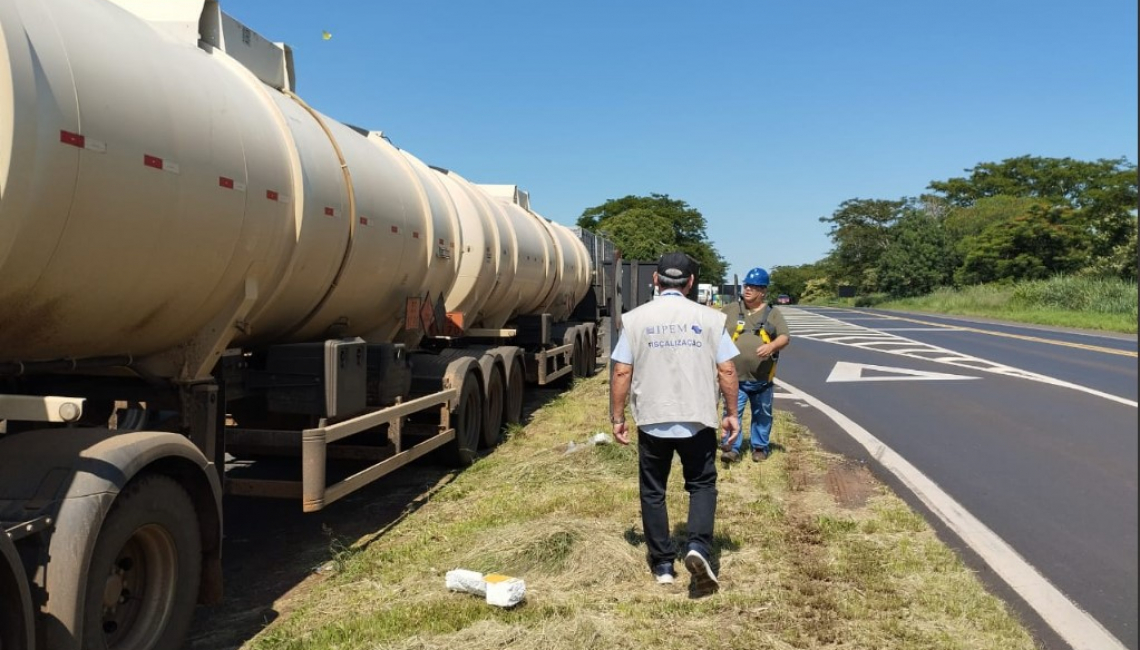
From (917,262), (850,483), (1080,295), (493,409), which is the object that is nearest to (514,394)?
(493,409)

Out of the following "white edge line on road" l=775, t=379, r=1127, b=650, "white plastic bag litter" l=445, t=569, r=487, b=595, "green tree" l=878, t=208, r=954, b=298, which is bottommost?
"white edge line on road" l=775, t=379, r=1127, b=650

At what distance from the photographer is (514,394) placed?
10367mm

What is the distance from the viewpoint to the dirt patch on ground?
21.9 feet

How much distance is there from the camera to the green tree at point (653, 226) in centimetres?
7956

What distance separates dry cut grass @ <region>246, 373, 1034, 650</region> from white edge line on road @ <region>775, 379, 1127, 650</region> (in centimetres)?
25

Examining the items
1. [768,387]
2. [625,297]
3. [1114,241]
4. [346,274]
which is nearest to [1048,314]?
[1114,241]

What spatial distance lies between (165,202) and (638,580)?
3.25m

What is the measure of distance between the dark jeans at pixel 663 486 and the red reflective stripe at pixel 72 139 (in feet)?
10.4

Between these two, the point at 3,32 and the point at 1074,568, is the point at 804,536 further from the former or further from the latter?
the point at 3,32

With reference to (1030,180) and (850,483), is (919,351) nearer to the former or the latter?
(850,483)

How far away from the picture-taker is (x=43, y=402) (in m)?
3.42

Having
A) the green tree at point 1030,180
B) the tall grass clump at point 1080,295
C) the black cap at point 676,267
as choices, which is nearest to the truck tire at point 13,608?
the black cap at point 676,267

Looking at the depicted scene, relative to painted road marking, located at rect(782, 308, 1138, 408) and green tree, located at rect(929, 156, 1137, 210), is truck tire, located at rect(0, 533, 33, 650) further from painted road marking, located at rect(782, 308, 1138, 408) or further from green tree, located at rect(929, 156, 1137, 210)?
green tree, located at rect(929, 156, 1137, 210)

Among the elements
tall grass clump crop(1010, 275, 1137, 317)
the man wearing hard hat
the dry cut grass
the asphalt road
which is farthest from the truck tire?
tall grass clump crop(1010, 275, 1137, 317)
